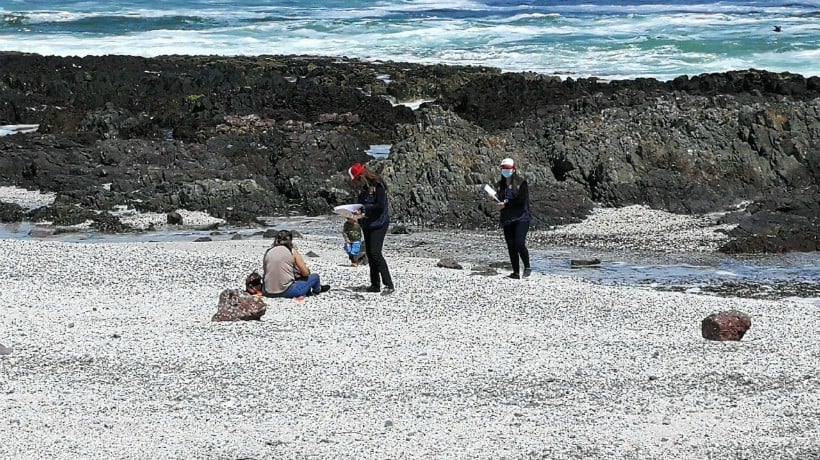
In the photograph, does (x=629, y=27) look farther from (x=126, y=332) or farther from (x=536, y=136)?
(x=126, y=332)

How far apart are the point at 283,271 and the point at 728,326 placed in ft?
14.3

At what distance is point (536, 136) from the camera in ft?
76.6

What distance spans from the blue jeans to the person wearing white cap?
227 centimetres

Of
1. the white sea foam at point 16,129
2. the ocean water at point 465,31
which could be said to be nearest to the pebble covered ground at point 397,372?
the white sea foam at point 16,129

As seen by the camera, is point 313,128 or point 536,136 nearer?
point 536,136

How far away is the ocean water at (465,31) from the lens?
141 ft

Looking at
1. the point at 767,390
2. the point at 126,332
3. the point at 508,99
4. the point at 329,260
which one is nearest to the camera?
the point at 767,390

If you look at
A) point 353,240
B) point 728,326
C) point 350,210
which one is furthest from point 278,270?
point 728,326

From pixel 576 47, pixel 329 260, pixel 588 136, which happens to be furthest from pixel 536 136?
pixel 576 47

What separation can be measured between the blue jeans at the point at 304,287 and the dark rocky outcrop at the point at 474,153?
22.8 feet

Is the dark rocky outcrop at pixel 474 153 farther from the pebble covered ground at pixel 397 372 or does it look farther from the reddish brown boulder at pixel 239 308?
the reddish brown boulder at pixel 239 308

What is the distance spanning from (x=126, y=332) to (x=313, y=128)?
14705 mm

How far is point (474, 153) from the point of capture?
21953mm

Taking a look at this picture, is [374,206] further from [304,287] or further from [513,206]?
[513,206]
